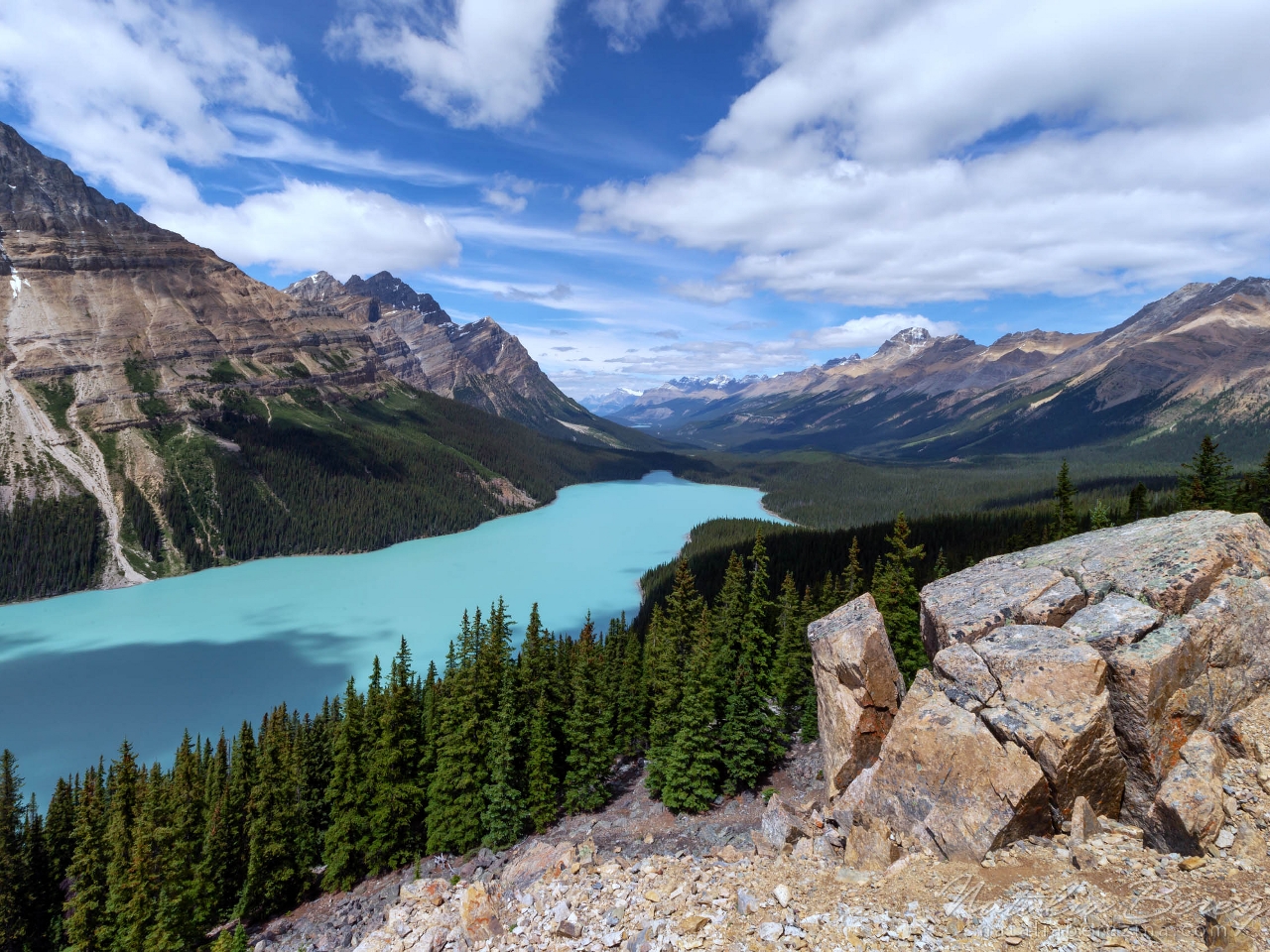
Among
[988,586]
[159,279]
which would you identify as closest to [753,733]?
[988,586]

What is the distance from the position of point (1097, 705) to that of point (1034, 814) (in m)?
3.00

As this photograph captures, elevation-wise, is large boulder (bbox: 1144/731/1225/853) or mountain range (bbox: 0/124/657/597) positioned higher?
mountain range (bbox: 0/124/657/597)

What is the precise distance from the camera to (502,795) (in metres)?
30.9

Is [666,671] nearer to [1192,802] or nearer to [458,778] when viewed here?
[458,778]

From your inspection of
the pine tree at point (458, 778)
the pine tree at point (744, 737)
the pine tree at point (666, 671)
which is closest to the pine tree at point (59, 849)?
the pine tree at point (458, 778)

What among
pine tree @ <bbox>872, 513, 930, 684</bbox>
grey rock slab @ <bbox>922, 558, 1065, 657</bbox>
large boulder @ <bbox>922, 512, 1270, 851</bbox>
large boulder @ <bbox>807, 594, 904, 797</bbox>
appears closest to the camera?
large boulder @ <bbox>922, 512, 1270, 851</bbox>

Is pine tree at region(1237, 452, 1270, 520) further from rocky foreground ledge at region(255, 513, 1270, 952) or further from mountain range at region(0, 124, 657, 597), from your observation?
mountain range at region(0, 124, 657, 597)

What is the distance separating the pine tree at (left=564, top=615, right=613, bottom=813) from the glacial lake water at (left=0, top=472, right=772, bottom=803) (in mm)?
42250

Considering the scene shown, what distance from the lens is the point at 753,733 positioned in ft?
104

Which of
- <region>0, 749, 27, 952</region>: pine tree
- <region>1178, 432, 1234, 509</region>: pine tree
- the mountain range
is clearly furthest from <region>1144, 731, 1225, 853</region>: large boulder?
the mountain range

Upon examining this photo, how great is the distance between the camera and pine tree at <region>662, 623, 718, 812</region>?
2962 centimetres

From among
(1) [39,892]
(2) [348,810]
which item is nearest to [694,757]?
(2) [348,810]

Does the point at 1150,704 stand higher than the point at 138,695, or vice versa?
the point at 1150,704

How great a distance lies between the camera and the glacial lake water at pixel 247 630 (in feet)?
195
